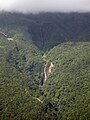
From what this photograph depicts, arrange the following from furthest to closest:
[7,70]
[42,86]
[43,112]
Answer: [42,86] → [7,70] → [43,112]

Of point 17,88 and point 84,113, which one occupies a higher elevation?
point 17,88

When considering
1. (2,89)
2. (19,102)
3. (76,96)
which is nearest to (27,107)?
(19,102)

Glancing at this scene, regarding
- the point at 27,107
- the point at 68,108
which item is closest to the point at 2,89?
the point at 27,107

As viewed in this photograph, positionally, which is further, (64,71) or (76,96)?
(64,71)

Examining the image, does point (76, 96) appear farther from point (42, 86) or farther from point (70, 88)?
A: point (42, 86)

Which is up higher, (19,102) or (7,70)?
(7,70)

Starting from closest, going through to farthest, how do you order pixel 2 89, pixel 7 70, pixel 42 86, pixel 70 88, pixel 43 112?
pixel 43 112
pixel 2 89
pixel 70 88
pixel 7 70
pixel 42 86

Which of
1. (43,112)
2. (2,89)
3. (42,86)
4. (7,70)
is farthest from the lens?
(42,86)

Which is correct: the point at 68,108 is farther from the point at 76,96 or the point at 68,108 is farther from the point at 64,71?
the point at 64,71

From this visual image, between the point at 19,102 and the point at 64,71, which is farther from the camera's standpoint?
the point at 64,71
